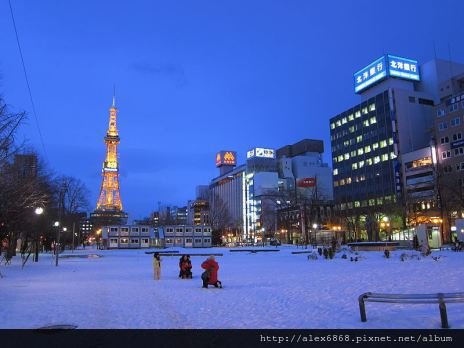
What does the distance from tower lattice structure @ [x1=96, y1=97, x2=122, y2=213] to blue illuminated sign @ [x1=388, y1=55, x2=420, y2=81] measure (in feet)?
321

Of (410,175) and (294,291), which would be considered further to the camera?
(410,175)

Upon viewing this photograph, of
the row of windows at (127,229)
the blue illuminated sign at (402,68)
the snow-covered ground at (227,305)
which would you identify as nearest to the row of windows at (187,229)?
the row of windows at (127,229)

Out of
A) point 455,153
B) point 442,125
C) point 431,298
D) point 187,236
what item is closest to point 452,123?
point 442,125

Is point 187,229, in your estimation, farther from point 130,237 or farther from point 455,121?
point 455,121

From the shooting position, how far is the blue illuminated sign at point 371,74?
5359 inches

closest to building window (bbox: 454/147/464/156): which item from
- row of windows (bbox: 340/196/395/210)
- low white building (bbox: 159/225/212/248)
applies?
row of windows (bbox: 340/196/395/210)

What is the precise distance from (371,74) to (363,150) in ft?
74.0

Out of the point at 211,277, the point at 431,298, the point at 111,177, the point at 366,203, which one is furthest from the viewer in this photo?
the point at 111,177

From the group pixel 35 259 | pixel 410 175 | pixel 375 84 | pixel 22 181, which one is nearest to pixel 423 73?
pixel 375 84

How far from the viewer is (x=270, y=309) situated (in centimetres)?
1340

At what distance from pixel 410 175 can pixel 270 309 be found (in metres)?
116

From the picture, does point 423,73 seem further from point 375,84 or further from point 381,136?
point 381,136

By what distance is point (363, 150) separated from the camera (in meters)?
143

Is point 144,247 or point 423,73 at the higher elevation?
point 423,73
